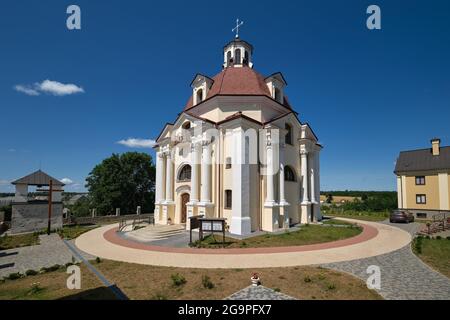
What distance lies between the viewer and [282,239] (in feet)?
46.1

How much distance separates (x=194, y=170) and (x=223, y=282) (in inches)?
452

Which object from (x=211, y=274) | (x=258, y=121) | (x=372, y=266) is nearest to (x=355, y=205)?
(x=258, y=121)

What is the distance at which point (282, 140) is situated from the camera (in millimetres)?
18734

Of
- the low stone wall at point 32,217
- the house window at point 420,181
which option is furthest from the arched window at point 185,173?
the house window at point 420,181

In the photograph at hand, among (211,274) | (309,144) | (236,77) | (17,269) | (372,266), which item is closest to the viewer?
(211,274)

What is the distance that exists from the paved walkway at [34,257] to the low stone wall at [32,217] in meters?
8.04

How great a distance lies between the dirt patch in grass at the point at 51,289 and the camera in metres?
6.61

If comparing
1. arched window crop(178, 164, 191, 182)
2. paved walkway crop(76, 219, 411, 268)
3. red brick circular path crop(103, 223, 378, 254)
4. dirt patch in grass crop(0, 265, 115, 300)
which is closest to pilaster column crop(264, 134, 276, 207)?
red brick circular path crop(103, 223, 378, 254)

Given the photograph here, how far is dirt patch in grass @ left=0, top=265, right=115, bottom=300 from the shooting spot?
21.7ft

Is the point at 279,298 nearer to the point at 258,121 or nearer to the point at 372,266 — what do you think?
the point at 372,266

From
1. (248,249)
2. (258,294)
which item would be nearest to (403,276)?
(258,294)

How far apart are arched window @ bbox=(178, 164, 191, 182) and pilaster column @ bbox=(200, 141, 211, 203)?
2.91 meters

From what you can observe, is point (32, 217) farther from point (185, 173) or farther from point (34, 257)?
point (185, 173)

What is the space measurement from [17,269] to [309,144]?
70.6 ft
